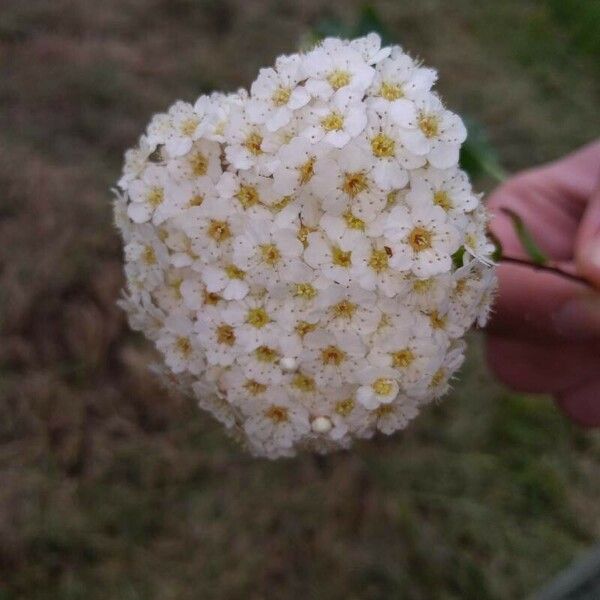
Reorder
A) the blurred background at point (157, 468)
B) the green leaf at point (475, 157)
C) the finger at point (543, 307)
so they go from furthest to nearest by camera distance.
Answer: the blurred background at point (157, 468)
the green leaf at point (475, 157)
the finger at point (543, 307)

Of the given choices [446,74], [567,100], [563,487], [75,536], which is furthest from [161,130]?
[567,100]

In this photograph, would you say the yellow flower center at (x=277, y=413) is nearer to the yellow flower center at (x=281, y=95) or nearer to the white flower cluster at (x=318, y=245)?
the white flower cluster at (x=318, y=245)

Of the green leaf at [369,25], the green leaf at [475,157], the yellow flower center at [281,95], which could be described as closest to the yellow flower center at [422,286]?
the yellow flower center at [281,95]

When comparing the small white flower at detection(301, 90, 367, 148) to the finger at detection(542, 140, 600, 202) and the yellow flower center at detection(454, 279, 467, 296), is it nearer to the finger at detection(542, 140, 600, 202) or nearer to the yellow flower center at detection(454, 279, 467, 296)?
the yellow flower center at detection(454, 279, 467, 296)

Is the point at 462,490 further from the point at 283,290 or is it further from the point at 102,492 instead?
the point at 283,290

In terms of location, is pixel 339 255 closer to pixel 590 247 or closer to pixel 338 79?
pixel 338 79

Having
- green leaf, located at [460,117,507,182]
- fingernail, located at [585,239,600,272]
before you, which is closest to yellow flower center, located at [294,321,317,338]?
fingernail, located at [585,239,600,272]

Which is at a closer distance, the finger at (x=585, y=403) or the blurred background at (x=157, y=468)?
the finger at (x=585, y=403)

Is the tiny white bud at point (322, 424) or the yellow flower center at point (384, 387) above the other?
the yellow flower center at point (384, 387)
